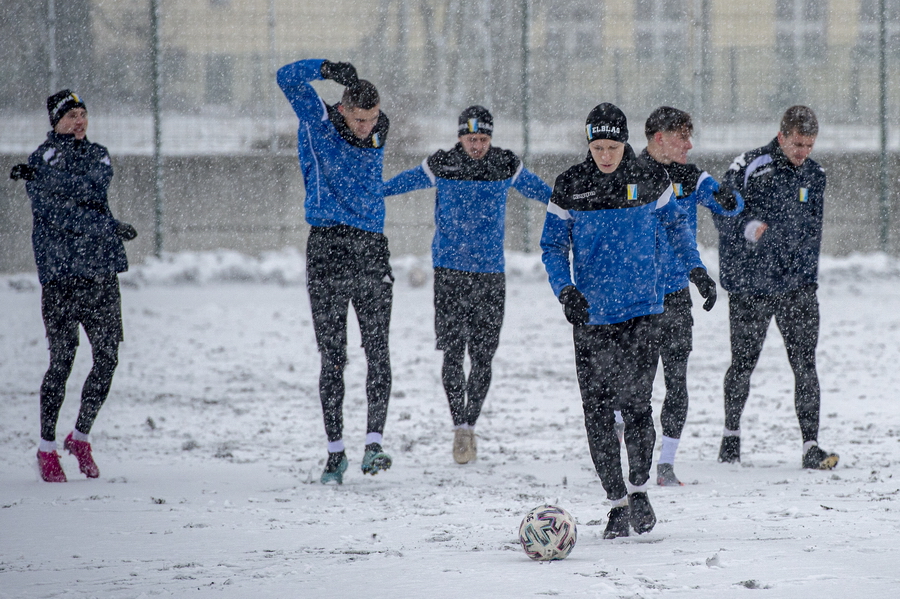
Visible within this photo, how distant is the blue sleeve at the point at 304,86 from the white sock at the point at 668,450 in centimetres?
246

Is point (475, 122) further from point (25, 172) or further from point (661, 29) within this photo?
point (661, 29)

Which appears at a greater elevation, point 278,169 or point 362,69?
point 362,69

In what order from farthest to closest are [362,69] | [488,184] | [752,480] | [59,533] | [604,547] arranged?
[362,69], [488,184], [752,480], [59,533], [604,547]

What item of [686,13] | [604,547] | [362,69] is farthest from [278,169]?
[604,547]

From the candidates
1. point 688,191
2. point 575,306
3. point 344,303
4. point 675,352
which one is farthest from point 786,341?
point 344,303

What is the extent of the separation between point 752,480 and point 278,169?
29.6ft

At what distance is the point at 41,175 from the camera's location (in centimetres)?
541

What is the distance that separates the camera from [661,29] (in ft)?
44.2

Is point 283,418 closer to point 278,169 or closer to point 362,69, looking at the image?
point 278,169

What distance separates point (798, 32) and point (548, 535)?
40.0 feet

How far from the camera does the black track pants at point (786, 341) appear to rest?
5.59 metres

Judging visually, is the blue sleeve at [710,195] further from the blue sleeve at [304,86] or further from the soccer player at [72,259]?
the soccer player at [72,259]

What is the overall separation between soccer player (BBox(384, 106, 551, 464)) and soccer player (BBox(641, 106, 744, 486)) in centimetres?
96

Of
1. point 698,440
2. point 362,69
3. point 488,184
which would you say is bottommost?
point 698,440
